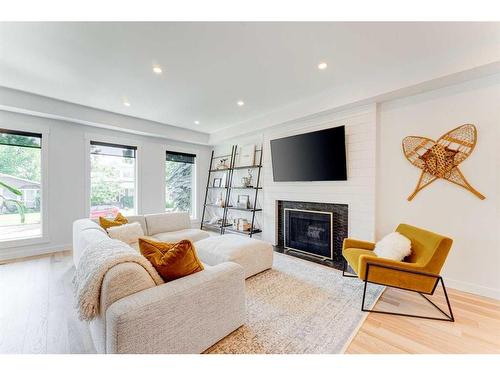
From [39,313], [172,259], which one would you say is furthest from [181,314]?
[39,313]

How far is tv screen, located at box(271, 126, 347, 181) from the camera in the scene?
336 cm

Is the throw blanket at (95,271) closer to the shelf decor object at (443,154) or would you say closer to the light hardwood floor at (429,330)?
the light hardwood floor at (429,330)

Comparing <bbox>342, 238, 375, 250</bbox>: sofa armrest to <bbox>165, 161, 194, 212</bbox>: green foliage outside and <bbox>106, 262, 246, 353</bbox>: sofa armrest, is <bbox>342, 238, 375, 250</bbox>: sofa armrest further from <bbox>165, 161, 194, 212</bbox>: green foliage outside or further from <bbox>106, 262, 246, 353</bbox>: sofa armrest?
<bbox>165, 161, 194, 212</bbox>: green foliage outside

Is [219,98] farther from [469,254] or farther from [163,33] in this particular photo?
[469,254]

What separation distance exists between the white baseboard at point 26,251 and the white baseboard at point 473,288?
6.03 m

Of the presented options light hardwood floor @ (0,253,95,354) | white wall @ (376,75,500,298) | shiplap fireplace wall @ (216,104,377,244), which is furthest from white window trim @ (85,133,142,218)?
white wall @ (376,75,500,298)

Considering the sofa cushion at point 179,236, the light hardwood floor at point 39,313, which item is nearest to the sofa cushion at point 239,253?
the sofa cushion at point 179,236

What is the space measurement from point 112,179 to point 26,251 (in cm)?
180

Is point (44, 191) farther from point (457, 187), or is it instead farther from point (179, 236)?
point (457, 187)

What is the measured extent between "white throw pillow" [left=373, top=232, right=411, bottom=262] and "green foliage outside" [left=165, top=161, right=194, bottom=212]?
15.5ft
